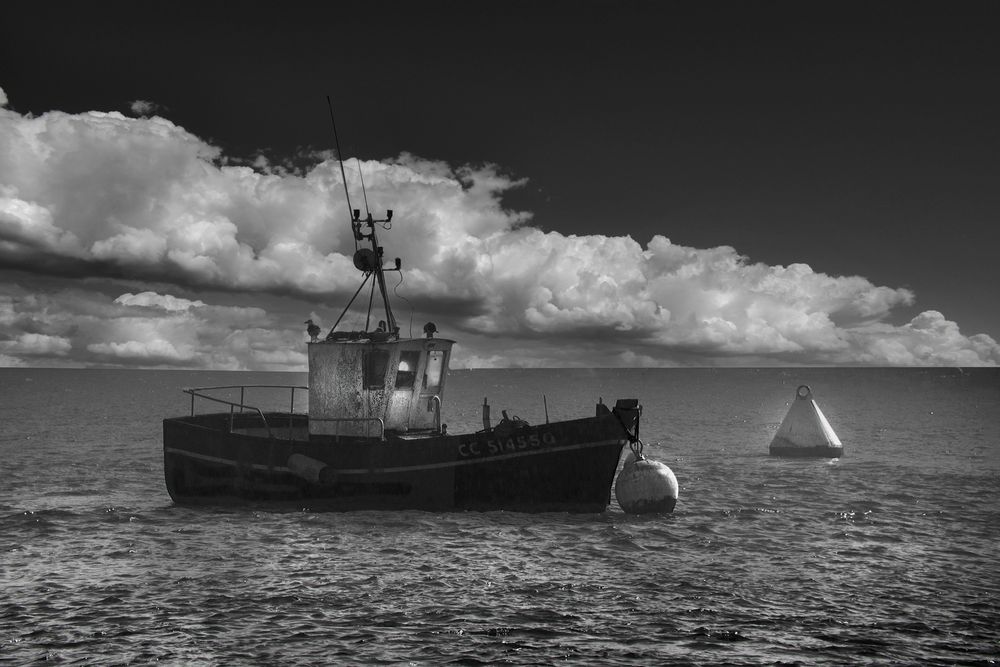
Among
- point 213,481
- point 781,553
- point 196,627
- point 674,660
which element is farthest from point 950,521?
point 213,481

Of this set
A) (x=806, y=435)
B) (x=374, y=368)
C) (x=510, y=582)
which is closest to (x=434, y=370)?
(x=374, y=368)

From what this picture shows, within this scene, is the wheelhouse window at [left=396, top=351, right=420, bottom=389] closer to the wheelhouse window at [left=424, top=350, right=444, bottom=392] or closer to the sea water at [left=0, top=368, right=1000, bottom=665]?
the wheelhouse window at [left=424, top=350, right=444, bottom=392]

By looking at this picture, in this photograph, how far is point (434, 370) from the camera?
20.6 m

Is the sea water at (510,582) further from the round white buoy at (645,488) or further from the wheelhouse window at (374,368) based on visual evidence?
the wheelhouse window at (374,368)

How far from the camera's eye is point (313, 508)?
19281 mm

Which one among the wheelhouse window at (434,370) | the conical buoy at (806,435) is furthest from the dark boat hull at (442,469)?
the conical buoy at (806,435)

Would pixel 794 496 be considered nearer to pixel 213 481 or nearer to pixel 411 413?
pixel 411 413

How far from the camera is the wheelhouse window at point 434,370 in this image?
20266 mm

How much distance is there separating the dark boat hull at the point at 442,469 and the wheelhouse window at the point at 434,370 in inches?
75.3

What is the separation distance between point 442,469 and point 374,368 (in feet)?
10.6

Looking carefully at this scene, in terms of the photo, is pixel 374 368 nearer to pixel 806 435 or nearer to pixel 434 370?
pixel 434 370

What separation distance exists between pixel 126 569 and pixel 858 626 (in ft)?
40.0

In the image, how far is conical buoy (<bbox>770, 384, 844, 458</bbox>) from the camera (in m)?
32.3

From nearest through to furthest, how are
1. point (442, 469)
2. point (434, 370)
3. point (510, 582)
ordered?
point (510, 582)
point (442, 469)
point (434, 370)
